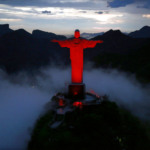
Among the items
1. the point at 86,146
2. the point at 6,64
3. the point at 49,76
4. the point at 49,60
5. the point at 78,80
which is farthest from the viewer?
the point at 49,60

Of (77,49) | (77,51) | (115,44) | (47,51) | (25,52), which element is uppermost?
(77,49)

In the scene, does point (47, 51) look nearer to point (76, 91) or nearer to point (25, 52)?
point (25, 52)

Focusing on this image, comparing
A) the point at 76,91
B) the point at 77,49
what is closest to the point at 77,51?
the point at 77,49

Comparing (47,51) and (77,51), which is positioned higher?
(77,51)

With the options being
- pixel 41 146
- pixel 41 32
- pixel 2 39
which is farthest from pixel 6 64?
pixel 41 146

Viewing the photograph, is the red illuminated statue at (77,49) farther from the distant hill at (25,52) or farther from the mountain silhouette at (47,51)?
the distant hill at (25,52)

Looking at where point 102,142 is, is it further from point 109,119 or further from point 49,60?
point 49,60

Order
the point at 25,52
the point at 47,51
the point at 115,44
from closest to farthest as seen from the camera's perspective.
A: the point at 115,44, the point at 25,52, the point at 47,51
